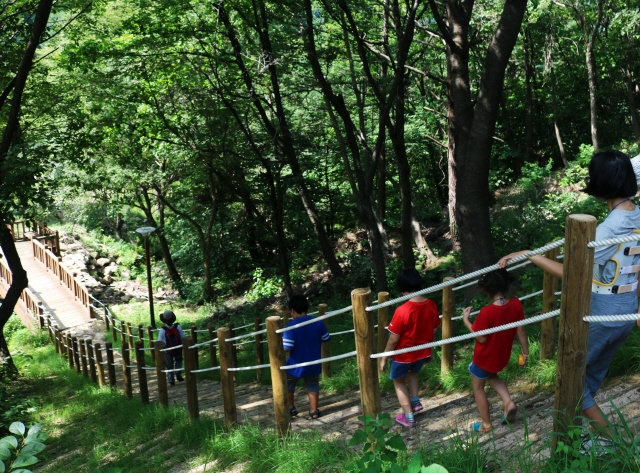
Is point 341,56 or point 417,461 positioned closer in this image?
point 417,461

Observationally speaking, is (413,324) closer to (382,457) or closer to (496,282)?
(496,282)

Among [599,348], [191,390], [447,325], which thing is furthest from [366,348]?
[191,390]

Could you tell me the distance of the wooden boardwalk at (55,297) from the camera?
677 inches

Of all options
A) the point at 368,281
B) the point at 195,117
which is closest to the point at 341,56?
the point at 195,117

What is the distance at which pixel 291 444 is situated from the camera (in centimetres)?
371

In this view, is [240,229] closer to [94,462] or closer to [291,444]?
[94,462]

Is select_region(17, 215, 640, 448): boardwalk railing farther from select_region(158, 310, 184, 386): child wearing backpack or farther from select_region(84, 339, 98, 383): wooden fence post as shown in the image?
select_region(84, 339, 98, 383): wooden fence post

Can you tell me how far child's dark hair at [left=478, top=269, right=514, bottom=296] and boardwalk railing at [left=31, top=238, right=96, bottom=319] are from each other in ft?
54.6

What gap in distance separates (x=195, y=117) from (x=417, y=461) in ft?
45.3

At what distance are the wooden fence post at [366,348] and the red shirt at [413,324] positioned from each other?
0.61 meters

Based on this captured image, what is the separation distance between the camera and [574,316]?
7.93 ft

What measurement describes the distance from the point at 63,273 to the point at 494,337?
20026 mm

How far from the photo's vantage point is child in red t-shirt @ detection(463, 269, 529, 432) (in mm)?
3561

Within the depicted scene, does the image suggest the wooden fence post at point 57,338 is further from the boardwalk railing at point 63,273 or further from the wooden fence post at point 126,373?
the wooden fence post at point 126,373
